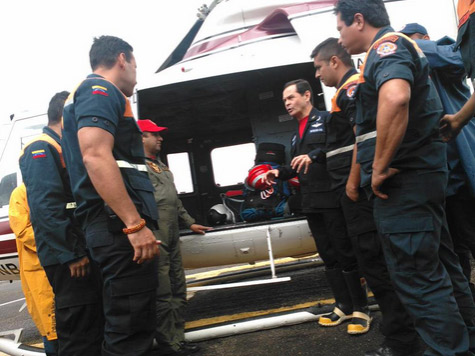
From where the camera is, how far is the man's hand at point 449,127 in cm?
210

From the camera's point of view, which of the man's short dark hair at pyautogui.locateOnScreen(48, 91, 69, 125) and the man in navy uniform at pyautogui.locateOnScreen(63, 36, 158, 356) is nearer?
the man in navy uniform at pyautogui.locateOnScreen(63, 36, 158, 356)

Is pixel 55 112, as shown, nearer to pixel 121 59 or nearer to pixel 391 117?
pixel 121 59

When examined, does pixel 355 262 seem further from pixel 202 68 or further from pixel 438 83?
pixel 202 68

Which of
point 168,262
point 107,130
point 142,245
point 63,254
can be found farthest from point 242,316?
point 107,130

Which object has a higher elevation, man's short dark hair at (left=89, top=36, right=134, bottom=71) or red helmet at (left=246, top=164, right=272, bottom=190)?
man's short dark hair at (left=89, top=36, right=134, bottom=71)

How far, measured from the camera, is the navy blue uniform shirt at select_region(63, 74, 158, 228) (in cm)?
193

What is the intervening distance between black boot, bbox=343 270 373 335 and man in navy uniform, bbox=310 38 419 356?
1.58 ft

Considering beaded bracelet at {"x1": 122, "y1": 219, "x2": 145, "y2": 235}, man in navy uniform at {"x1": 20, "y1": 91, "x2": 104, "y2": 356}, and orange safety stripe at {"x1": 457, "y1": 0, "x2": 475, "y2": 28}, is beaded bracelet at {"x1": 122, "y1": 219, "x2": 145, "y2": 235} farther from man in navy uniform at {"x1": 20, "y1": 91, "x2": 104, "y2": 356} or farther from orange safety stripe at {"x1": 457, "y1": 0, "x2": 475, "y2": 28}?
orange safety stripe at {"x1": 457, "y1": 0, "x2": 475, "y2": 28}

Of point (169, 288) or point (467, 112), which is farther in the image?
point (169, 288)

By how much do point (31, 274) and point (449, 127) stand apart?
305 centimetres

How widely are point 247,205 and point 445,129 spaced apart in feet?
8.40

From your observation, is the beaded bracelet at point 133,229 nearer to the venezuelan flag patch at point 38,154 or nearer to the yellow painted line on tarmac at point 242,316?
the venezuelan flag patch at point 38,154

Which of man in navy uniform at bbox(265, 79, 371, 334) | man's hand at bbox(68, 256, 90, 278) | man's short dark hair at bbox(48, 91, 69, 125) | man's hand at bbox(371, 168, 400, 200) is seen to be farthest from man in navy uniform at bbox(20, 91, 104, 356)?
man's hand at bbox(371, 168, 400, 200)

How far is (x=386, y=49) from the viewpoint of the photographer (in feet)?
6.21
